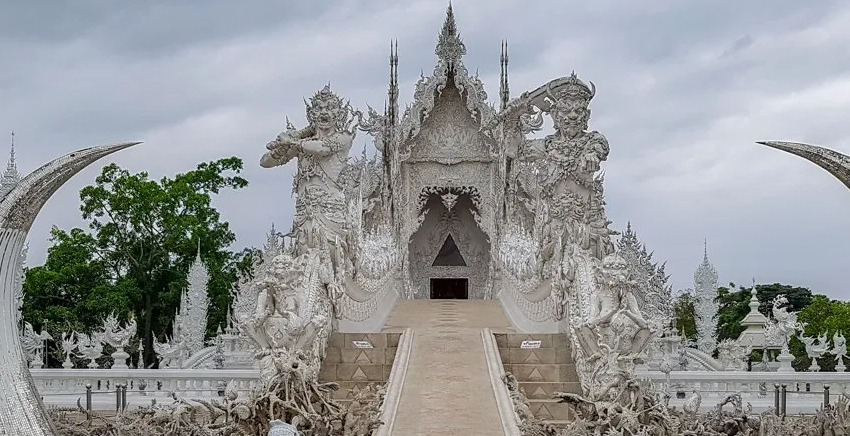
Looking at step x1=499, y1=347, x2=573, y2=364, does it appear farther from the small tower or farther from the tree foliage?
the tree foliage

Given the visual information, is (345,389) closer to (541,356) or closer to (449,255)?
(541,356)

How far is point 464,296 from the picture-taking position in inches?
767

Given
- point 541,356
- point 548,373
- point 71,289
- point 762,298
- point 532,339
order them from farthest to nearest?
point 762,298 → point 71,289 → point 532,339 → point 541,356 → point 548,373

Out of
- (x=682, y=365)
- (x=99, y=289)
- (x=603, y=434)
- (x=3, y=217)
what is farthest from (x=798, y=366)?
(x=3, y=217)

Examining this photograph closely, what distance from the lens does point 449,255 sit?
1984 cm

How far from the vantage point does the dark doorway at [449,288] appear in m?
19.5

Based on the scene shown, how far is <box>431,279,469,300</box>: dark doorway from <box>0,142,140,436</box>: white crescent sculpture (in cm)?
1420

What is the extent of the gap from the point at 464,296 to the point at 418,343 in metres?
10.6

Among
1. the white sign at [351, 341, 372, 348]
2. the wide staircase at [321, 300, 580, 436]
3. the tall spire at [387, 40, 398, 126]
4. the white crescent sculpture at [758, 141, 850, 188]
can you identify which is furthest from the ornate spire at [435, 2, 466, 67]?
the white crescent sculpture at [758, 141, 850, 188]

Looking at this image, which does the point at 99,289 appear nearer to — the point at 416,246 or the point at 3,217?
the point at 416,246

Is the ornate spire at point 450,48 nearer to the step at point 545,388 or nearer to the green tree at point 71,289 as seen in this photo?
the green tree at point 71,289

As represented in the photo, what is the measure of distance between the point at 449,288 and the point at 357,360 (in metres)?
11.2

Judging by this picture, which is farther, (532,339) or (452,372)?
(532,339)

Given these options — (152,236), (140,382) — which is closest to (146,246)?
(152,236)
